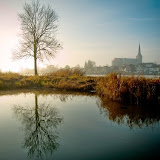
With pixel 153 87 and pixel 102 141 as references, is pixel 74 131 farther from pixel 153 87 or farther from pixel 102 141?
pixel 153 87

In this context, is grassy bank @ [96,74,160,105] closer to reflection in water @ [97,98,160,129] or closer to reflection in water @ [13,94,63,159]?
reflection in water @ [97,98,160,129]

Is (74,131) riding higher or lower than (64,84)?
lower

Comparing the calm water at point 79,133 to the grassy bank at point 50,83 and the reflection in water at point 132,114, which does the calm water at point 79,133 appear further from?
the grassy bank at point 50,83

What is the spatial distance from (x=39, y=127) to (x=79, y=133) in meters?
1.03

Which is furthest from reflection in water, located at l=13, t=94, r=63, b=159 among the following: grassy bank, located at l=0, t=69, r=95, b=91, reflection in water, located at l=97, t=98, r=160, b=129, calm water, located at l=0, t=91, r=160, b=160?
grassy bank, located at l=0, t=69, r=95, b=91

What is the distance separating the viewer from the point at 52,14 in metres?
17.9

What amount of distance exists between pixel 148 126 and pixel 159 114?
1211 mm

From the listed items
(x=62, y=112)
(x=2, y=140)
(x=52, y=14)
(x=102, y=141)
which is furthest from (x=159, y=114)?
(x=52, y=14)

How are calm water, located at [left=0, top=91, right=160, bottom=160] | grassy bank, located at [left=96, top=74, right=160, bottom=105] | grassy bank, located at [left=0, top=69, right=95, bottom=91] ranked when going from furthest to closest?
grassy bank, located at [left=0, top=69, right=95, bottom=91], grassy bank, located at [left=96, top=74, right=160, bottom=105], calm water, located at [left=0, top=91, right=160, bottom=160]

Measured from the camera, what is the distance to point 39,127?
385 centimetres

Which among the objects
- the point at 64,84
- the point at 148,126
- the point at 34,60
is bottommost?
the point at 148,126

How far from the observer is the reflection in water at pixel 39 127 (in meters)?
Answer: 2.86

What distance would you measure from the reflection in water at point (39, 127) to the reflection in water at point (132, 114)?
1.63m

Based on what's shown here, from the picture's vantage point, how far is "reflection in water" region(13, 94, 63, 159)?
286 cm
